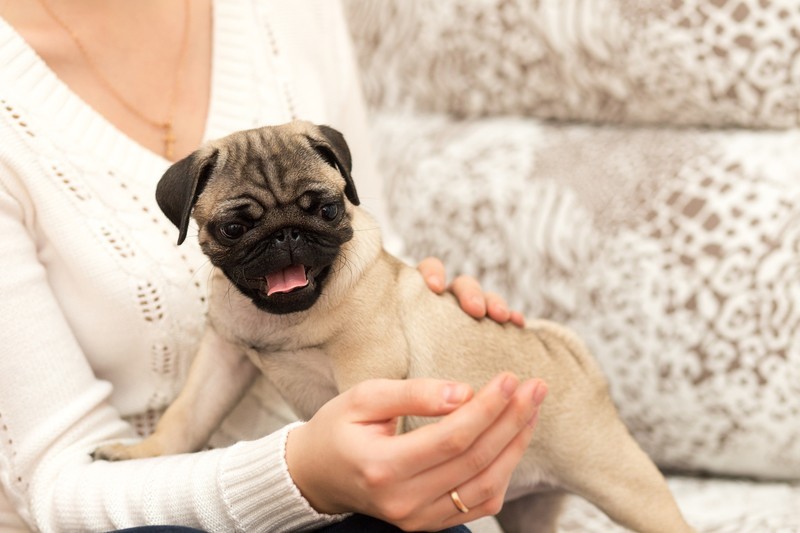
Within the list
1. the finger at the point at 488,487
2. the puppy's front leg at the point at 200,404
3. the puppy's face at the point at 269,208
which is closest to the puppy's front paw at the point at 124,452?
the puppy's front leg at the point at 200,404

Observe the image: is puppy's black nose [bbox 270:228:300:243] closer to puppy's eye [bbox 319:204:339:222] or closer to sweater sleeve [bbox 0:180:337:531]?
puppy's eye [bbox 319:204:339:222]

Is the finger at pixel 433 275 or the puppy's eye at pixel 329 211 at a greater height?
the puppy's eye at pixel 329 211

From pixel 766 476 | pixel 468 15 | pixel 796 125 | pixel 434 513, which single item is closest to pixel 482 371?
pixel 434 513

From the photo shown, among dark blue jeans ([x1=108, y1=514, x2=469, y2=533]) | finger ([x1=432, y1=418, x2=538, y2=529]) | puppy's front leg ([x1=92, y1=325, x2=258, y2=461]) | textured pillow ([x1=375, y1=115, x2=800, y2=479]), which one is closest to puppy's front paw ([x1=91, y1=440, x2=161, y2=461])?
puppy's front leg ([x1=92, y1=325, x2=258, y2=461])

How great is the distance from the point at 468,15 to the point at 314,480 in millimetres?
1041

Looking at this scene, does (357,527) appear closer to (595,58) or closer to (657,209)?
→ (657,209)

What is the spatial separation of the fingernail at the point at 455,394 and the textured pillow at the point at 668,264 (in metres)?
0.67

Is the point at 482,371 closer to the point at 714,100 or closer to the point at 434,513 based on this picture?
the point at 434,513

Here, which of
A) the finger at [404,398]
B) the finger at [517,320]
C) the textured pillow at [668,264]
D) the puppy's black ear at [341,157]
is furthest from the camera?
the textured pillow at [668,264]

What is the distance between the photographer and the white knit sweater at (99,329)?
98cm

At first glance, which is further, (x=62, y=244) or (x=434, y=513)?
(x=62, y=244)

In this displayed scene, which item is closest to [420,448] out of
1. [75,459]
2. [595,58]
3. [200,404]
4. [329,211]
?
[329,211]

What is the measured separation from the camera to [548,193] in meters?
1.56

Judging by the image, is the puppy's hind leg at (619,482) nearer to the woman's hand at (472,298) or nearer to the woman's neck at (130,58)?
the woman's hand at (472,298)
